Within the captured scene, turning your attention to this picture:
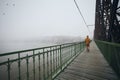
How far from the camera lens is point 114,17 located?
4332mm

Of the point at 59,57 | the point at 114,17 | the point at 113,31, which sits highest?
the point at 114,17

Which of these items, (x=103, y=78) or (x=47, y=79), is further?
(x=103, y=78)

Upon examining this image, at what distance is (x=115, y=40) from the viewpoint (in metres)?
4.38

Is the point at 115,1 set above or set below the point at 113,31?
above

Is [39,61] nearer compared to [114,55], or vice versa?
[39,61]

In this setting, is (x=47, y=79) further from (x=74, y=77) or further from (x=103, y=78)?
(x=103, y=78)

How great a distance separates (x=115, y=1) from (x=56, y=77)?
3.69 meters

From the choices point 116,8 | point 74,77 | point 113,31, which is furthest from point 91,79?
point 116,8

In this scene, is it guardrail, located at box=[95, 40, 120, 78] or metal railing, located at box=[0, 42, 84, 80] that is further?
guardrail, located at box=[95, 40, 120, 78]

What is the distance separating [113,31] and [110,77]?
1844 mm

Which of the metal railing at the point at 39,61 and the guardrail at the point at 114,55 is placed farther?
the guardrail at the point at 114,55

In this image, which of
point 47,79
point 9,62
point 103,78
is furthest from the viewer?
point 103,78

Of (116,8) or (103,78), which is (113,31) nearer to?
(116,8)

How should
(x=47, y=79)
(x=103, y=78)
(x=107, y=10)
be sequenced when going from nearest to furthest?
(x=47, y=79), (x=103, y=78), (x=107, y=10)
